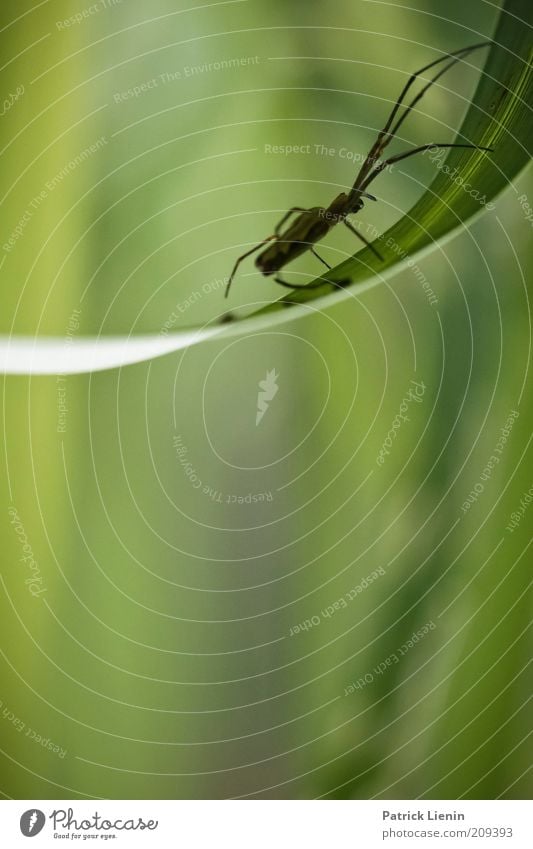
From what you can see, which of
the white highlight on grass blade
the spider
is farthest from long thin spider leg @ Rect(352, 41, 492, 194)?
the white highlight on grass blade

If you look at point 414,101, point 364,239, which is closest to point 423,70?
point 414,101

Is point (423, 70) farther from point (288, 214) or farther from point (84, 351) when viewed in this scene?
point (84, 351)

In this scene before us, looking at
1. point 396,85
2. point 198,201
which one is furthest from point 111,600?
point 396,85

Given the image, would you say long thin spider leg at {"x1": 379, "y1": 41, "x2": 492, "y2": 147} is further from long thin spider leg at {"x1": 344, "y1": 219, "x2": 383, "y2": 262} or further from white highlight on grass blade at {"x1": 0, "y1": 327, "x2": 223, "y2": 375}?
white highlight on grass blade at {"x1": 0, "y1": 327, "x2": 223, "y2": 375}

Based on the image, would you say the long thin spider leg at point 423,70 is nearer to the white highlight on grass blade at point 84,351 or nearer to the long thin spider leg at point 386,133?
the long thin spider leg at point 386,133

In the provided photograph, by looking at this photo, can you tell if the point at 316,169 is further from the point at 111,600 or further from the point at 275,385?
the point at 111,600

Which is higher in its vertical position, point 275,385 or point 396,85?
point 396,85

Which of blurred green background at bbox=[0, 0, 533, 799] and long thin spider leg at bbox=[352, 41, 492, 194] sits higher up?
long thin spider leg at bbox=[352, 41, 492, 194]

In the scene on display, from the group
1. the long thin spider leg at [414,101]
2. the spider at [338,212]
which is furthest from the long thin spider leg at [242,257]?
the long thin spider leg at [414,101]
